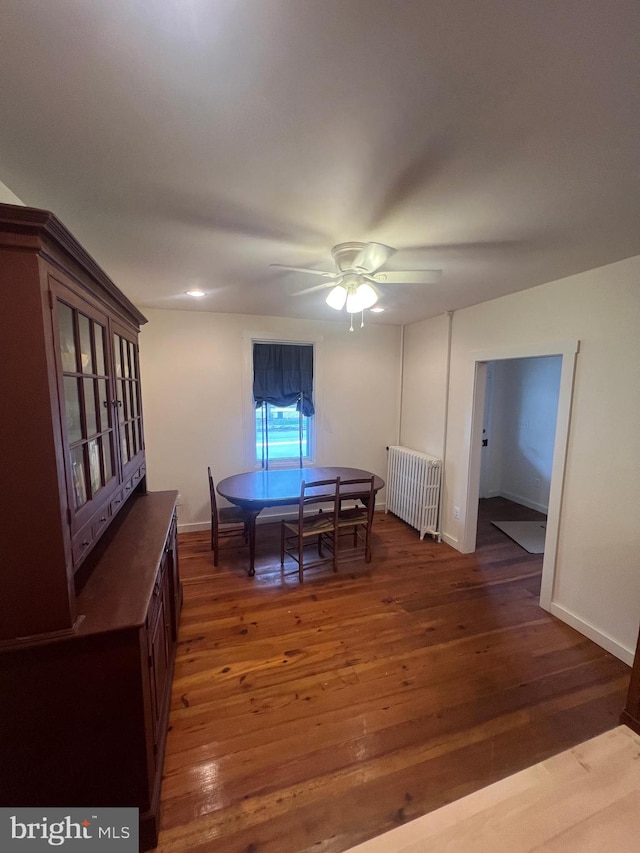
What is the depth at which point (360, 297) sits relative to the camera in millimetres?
1884

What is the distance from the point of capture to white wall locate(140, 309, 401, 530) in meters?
3.60

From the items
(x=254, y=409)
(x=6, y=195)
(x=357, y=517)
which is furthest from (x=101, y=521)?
(x=254, y=409)

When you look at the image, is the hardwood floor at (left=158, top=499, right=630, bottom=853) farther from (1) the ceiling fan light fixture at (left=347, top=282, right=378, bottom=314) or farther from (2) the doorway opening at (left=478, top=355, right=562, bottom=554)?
(1) the ceiling fan light fixture at (left=347, top=282, right=378, bottom=314)

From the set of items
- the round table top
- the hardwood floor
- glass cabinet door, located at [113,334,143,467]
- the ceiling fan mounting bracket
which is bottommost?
the hardwood floor

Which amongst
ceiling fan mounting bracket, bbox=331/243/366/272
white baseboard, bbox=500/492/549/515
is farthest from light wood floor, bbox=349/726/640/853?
white baseboard, bbox=500/492/549/515

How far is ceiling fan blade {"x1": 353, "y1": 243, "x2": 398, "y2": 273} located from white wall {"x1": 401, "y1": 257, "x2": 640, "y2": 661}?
1503 millimetres

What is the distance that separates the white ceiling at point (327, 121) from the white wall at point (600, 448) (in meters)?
0.53

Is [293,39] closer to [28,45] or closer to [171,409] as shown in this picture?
[28,45]

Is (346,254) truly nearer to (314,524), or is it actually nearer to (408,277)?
(408,277)

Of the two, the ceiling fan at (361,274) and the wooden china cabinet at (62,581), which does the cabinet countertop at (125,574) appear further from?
the ceiling fan at (361,274)

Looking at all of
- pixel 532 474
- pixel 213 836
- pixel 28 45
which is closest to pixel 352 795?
pixel 213 836

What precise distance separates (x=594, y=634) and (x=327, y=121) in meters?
3.20

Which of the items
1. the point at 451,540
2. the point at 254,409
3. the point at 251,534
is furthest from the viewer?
the point at 254,409

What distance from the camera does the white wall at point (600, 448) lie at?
2059mm
